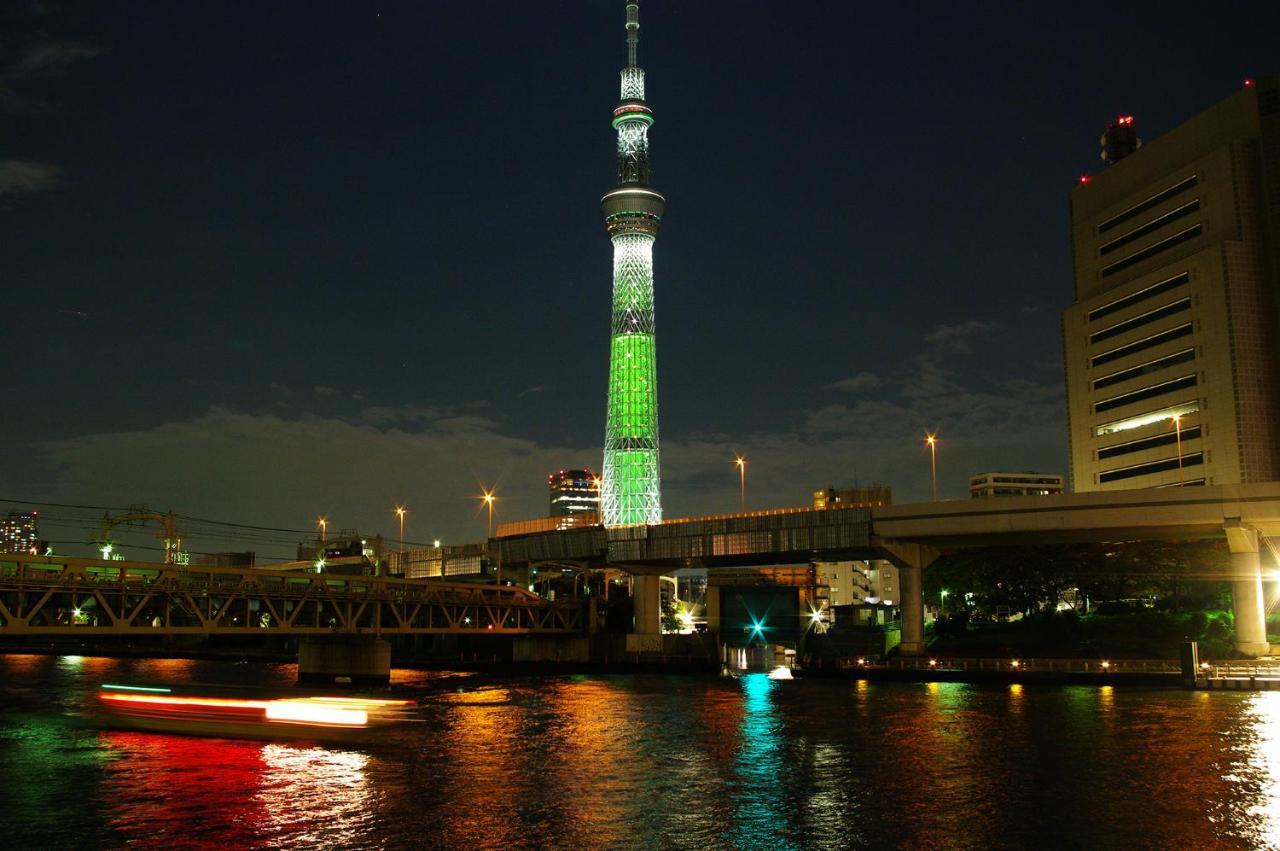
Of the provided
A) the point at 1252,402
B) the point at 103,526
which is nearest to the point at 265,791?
the point at 103,526

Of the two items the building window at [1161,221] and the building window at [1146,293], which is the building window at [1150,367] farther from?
the building window at [1161,221]

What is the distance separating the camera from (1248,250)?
566ft

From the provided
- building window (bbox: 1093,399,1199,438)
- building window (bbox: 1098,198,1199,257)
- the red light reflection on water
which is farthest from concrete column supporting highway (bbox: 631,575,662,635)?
building window (bbox: 1098,198,1199,257)

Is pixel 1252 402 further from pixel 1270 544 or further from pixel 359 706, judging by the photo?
pixel 359 706

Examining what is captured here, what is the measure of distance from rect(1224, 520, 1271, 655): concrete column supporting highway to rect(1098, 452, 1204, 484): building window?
86258 millimetres

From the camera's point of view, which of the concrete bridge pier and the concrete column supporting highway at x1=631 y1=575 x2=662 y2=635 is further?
the concrete column supporting highway at x1=631 y1=575 x2=662 y2=635

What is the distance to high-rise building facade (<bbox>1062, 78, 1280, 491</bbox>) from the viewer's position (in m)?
170

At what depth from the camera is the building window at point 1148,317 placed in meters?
181

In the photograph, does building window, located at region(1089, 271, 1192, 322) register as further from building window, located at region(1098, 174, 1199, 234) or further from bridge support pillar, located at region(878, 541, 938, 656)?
bridge support pillar, located at region(878, 541, 938, 656)

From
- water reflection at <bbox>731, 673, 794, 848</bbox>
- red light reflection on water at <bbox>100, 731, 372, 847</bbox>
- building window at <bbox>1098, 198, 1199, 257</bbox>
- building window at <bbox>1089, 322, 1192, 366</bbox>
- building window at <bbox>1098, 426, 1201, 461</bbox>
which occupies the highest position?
building window at <bbox>1098, 198, 1199, 257</bbox>

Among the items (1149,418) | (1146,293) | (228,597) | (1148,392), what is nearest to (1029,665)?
(228,597)

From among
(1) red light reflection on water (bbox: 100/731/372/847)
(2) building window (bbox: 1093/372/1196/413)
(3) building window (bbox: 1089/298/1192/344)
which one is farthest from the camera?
(3) building window (bbox: 1089/298/1192/344)

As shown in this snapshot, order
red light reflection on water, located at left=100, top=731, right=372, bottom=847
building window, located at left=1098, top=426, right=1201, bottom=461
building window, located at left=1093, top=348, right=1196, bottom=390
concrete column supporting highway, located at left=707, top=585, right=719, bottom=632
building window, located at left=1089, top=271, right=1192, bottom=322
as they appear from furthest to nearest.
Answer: concrete column supporting highway, located at left=707, top=585, right=719, bottom=632
building window, located at left=1089, top=271, right=1192, bottom=322
building window, located at left=1093, top=348, right=1196, bottom=390
building window, located at left=1098, top=426, right=1201, bottom=461
red light reflection on water, located at left=100, top=731, right=372, bottom=847

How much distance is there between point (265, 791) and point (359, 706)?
14.4 m
